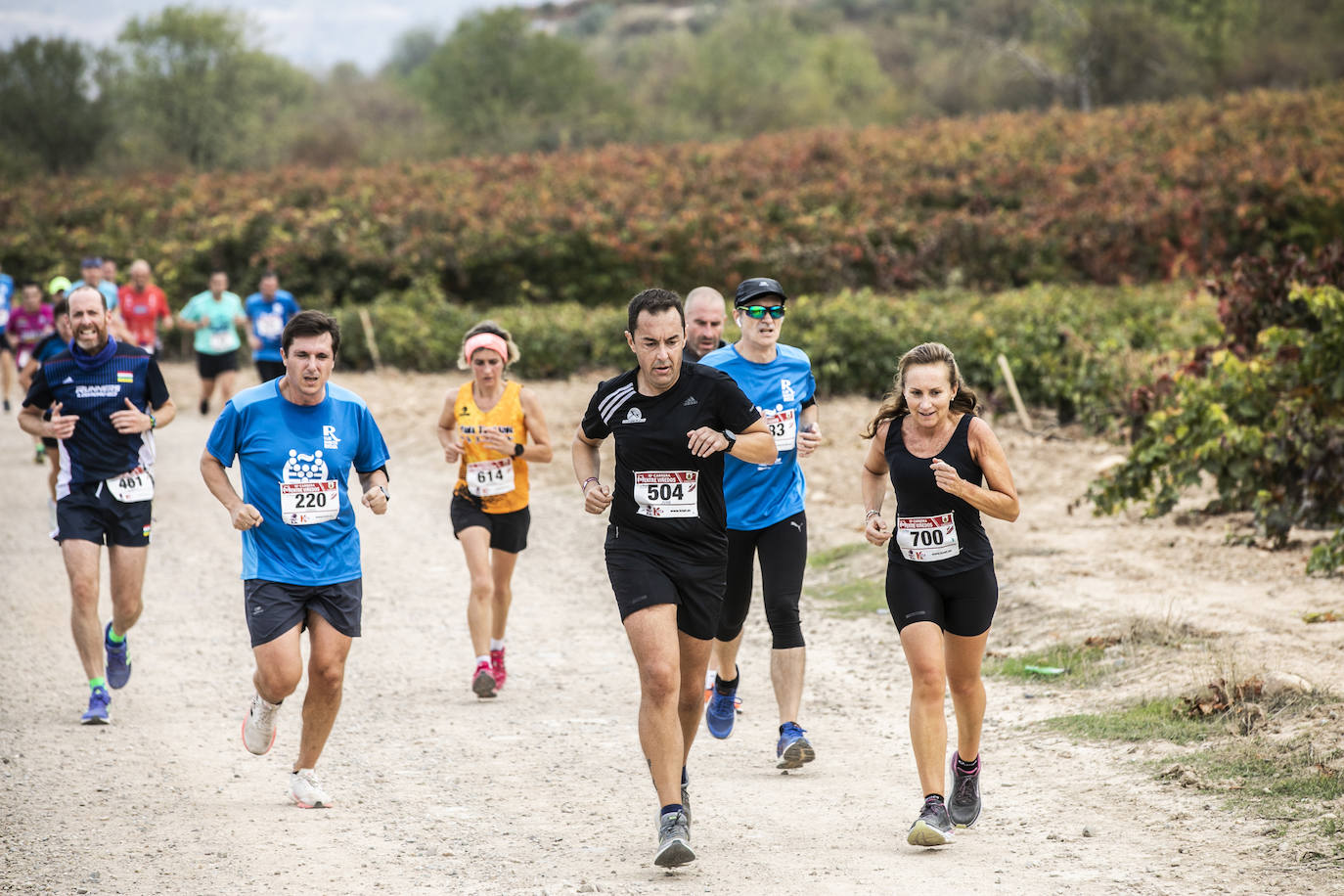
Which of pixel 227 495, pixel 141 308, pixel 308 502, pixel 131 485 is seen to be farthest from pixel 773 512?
pixel 141 308

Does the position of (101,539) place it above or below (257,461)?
below

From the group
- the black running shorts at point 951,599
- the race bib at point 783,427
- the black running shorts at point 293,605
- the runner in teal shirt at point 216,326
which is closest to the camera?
the black running shorts at point 951,599

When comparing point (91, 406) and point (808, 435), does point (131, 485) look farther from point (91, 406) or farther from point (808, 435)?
point (808, 435)

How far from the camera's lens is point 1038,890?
4.78 metres

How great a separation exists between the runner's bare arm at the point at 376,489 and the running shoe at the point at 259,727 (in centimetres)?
100

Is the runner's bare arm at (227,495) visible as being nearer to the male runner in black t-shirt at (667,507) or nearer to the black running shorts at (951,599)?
the male runner in black t-shirt at (667,507)

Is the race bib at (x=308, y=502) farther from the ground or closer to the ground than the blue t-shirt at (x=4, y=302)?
closer to the ground

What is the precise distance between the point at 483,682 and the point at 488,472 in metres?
1.24

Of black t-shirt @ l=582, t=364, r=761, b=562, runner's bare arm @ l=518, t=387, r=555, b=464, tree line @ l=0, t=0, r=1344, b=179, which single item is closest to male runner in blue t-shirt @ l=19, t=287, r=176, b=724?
runner's bare arm @ l=518, t=387, r=555, b=464

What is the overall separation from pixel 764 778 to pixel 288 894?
2386 mm

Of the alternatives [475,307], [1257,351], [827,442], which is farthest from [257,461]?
[475,307]

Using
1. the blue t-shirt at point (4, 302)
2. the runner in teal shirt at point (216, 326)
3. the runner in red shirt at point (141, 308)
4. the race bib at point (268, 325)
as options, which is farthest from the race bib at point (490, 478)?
the blue t-shirt at point (4, 302)

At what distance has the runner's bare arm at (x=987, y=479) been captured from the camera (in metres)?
5.22

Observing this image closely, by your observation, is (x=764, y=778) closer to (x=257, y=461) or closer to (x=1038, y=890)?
(x=1038, y=890)
